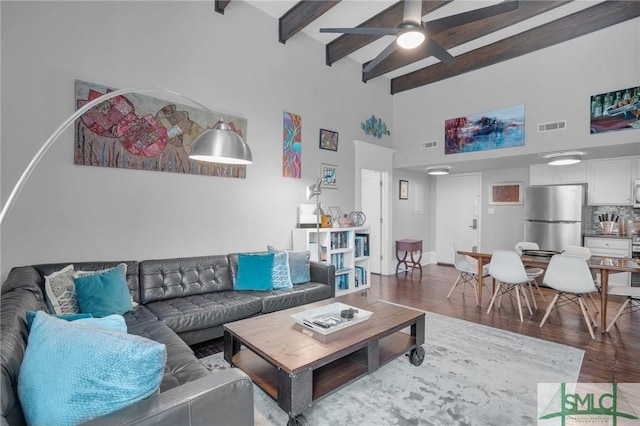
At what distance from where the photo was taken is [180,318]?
8.25ft

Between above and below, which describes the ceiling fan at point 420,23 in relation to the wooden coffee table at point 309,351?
above

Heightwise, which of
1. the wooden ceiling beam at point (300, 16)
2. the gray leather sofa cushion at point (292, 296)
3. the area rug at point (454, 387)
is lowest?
the area rug at point (454, 387)

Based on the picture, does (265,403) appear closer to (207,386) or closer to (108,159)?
(207,386)

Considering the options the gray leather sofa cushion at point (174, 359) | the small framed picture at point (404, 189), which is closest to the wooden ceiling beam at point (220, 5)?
the gray leather sofa cushion at point (174, 359)

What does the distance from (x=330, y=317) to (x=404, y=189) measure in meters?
4.83


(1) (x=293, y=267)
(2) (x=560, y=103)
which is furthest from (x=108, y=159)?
(2) (x=560, y=103)

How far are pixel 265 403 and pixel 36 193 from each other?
2.56 meters

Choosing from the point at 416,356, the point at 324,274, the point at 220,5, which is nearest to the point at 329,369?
the point at 416,356

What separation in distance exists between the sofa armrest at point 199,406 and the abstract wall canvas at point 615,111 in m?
5.45

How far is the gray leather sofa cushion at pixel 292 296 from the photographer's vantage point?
3.09 m

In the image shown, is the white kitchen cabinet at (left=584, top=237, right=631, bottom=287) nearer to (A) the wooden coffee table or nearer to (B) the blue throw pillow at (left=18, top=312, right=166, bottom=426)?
(A) the wooden coffee table

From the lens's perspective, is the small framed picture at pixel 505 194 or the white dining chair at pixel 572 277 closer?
the white dining chair at pixel 572 277

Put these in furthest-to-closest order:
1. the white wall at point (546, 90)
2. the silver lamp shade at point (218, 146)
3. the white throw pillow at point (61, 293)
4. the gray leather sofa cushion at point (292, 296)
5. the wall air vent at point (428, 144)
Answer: the wall air vent at point (428, 144)
the white wall at point (546, 90)
the gray leather sofa cushion at point (292, 296)
the white throw pillow at point (61, 293)
the silver lamp shade at point (218, 146)

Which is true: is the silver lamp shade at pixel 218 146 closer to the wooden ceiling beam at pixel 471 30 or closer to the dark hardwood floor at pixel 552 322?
the wooden ceiling beam at pixel 471 30
